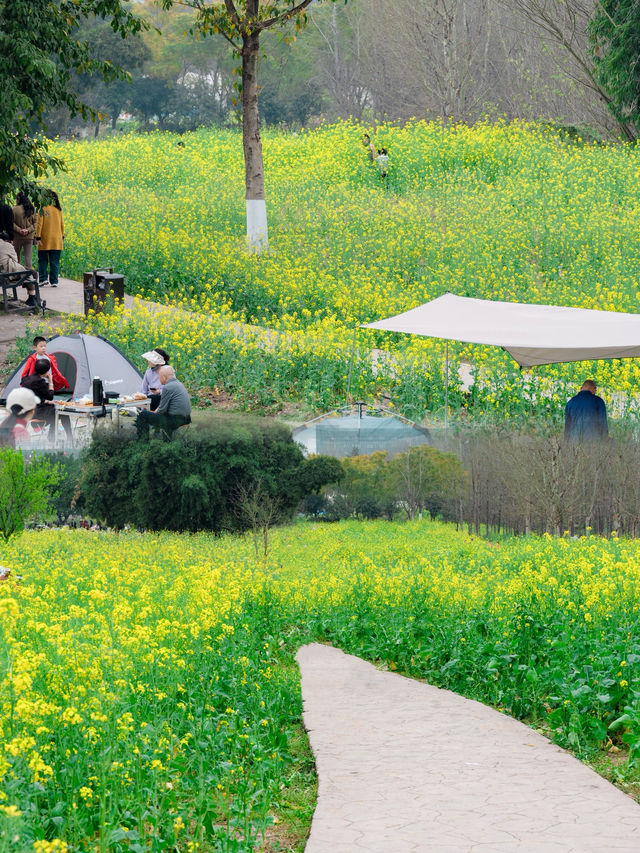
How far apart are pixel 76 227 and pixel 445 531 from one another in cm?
1402

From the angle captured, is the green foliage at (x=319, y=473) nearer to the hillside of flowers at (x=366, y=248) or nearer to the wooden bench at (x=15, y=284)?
the hillside of flowers at (x=366, y=248)

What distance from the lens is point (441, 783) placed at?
4.72 m

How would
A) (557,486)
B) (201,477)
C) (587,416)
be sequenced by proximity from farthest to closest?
(201,477)
(587,416)
(557,486)

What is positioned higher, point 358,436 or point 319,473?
point 358,436

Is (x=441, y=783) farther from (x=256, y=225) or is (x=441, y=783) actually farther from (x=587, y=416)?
(x=256, y=225)

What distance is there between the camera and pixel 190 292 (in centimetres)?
1912

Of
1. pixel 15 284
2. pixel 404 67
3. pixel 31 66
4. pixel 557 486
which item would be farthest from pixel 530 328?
pixel 404 67

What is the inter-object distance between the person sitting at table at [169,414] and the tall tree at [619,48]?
20403 mm

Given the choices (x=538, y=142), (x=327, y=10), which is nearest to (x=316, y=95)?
(x=327, y=10)

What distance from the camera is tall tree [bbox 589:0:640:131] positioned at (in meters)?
27.7

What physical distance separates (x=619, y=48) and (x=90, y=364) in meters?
19.5

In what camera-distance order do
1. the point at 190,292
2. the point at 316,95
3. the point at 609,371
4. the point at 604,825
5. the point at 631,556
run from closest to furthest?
the point at 604,825 → the point at 631,556 → the point at 609,371 → the point at 190,292 → the point at 316,95

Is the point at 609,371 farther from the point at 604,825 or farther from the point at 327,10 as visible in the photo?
the point at 327,10

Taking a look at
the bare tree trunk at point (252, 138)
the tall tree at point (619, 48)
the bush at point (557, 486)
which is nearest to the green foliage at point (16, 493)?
the bush at point (557, 486)
